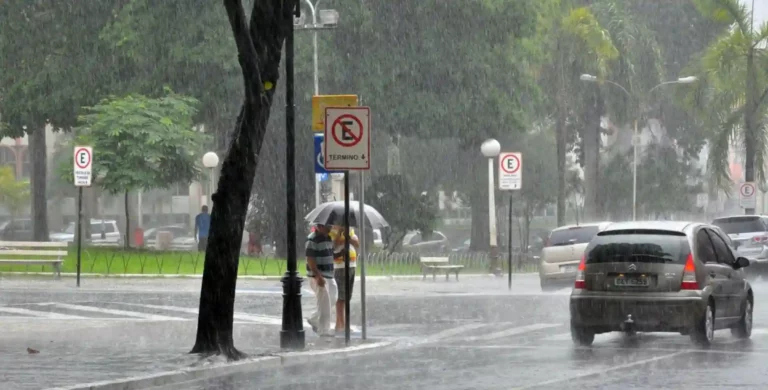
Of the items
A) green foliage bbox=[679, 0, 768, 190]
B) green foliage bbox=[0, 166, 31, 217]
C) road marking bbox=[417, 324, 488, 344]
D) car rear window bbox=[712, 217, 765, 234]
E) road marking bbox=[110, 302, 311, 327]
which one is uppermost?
green foliage bbox=[679, 0, 768, 190]

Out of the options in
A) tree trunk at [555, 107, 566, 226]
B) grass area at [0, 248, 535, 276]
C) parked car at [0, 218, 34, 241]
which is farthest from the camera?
parked car at [0, 218, 34, 241]

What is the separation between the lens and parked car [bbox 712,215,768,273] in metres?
36.4

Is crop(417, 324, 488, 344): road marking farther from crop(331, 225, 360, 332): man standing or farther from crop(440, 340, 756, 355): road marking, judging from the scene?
crop(331, 225, 360, 332): man standing

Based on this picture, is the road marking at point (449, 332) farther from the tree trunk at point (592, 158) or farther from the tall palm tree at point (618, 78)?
the tree trunk at point (592, 158)

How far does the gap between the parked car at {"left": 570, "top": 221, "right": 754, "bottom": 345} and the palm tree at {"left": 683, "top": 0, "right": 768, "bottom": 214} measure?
29.9 m

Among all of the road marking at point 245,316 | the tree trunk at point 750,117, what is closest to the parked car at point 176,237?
the tree trunk at point 750,117

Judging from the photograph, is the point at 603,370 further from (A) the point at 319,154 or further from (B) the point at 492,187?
(B) the point at 492,187

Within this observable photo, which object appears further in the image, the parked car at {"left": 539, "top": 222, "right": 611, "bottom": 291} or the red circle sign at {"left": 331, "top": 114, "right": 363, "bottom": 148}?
the parked car at {"left": 539, "top": 222, "right": 611, "bottom": 291}

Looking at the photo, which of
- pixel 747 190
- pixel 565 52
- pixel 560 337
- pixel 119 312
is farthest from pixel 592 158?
pixel 560 337

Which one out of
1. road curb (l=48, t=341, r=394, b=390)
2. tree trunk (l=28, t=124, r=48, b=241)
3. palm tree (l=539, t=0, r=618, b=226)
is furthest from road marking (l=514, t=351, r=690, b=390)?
tree trunk (l=28, t=124, r=48, b=241)

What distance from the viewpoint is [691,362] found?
15.6 meters

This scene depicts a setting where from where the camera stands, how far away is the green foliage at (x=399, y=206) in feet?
164

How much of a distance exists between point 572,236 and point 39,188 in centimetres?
2947

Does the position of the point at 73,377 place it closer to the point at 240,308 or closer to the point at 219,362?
the point at 219,362
